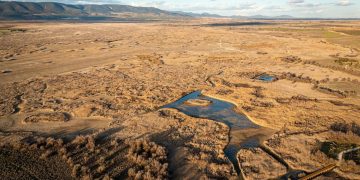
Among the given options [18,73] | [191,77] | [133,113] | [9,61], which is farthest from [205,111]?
[9,61]

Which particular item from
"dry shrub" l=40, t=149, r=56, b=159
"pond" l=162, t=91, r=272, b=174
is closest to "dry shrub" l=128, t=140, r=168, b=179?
"pond" l=162, t=91, r=272, b=174

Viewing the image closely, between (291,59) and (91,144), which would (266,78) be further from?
(91,144)

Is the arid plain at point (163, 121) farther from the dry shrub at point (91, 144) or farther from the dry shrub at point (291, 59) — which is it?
the dry shrub at point (291, 59)

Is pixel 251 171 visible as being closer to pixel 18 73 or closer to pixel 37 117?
pixel 37 117

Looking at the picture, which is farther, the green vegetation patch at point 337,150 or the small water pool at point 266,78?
the small water pool at point 266,78

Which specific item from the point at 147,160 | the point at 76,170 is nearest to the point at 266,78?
the point at 147,160

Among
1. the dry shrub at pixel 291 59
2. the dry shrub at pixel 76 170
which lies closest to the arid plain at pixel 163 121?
the dry shrub at pixel 76 170

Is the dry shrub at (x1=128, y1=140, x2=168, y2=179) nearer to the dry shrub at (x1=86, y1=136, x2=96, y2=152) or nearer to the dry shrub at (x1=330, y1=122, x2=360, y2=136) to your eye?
the dry shrub at (x1=86, y1=136, x2=96, y2=152)
